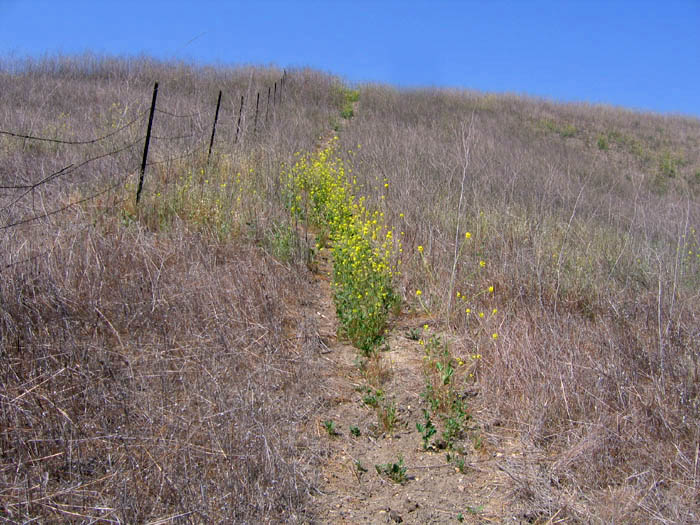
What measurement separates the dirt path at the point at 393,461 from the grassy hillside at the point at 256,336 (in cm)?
11

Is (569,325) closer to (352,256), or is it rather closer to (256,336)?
(352,256)

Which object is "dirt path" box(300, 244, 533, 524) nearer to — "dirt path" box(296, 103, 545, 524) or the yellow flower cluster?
"dirt path" box(296, 103, 545, 524)

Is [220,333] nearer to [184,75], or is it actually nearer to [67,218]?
[67,218]

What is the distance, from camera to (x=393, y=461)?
124 inches

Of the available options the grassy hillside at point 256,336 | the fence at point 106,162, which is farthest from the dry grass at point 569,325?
the fence at point 106,162

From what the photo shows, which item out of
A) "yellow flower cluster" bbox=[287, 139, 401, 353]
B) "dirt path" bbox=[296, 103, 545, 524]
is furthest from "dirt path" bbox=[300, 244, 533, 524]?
"yellow flower cluster" bbox=[287, 139, 401, 353]

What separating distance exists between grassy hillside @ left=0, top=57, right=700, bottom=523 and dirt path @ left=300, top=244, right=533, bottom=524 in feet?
0.37

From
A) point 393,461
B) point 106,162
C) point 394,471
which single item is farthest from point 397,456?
point 106,162

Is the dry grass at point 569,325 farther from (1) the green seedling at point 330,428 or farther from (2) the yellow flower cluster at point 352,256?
(1) the green seedling at point 330,428

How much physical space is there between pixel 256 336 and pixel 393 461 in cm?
131

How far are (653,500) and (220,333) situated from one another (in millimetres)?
2586

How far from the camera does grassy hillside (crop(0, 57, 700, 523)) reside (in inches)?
100

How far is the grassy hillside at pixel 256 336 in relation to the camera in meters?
2.54

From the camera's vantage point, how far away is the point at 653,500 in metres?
2.58
